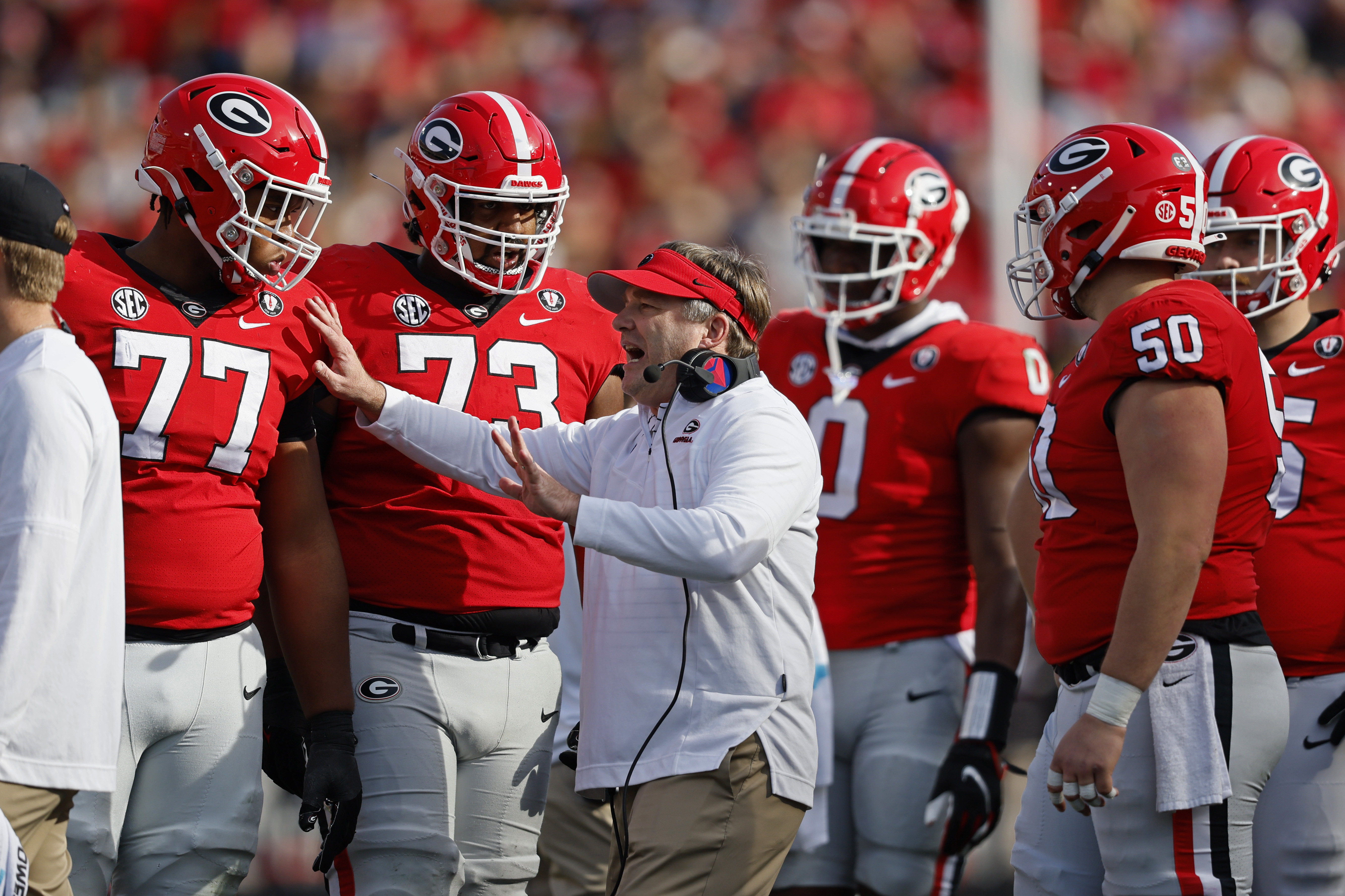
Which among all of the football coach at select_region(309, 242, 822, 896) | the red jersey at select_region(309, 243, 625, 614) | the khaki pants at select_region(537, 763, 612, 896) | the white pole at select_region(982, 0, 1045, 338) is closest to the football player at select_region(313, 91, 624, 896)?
the red jersey at select_region(309, 243, 625, 614)

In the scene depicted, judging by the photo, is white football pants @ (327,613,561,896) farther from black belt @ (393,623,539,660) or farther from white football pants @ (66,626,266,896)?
white football pants @ (66,626,266,896)

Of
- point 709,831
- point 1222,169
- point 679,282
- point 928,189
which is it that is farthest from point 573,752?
point 928,189

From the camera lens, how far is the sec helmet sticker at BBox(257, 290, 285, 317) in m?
3.00

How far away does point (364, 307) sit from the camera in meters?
→ 3.20

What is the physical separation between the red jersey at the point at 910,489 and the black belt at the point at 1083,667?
4.55 feet

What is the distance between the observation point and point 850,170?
181 inches

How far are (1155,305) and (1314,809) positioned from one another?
45.9 inches

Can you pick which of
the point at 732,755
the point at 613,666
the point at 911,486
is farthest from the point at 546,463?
the point at 911,486

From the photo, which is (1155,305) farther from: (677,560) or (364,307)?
(364,307)

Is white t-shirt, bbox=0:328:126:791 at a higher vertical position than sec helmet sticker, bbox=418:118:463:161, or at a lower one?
lower

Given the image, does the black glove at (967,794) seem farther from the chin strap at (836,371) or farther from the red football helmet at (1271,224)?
the red football helmet at (1271,224)

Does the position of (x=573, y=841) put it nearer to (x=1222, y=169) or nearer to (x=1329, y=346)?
(x=1329, y=346)

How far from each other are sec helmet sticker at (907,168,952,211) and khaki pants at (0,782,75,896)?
3020 millimetres

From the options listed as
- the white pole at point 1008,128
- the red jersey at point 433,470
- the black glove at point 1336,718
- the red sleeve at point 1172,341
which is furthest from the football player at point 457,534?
the white pole at point 1008,128
